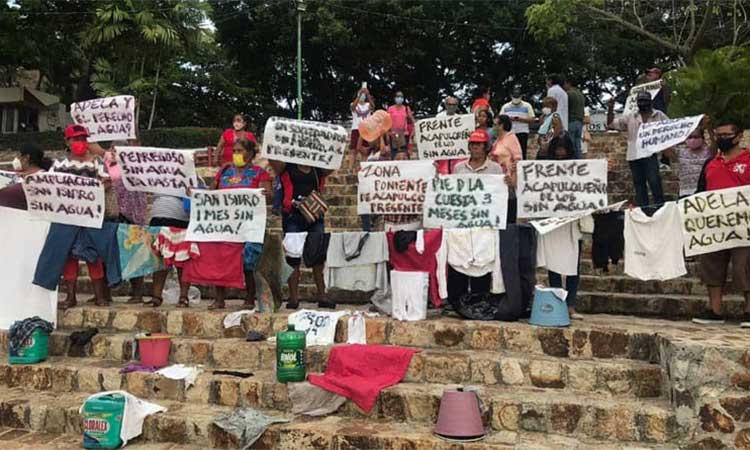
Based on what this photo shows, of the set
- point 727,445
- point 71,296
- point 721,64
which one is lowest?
point 727,445

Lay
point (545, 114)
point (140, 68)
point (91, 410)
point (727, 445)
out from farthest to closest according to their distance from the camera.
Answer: point (140, 68) → point (545, 114) → point (91, 410) → point (727, 445)

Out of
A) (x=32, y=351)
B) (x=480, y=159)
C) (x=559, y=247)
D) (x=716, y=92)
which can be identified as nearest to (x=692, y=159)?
(x=559, y=247)

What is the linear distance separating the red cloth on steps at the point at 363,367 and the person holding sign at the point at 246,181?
1630 millimetres

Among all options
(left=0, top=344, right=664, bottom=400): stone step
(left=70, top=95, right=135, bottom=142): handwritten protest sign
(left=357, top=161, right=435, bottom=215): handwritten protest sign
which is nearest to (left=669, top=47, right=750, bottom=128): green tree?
(left=357, top=161, right=435, bottom=215): handwritten protest sign

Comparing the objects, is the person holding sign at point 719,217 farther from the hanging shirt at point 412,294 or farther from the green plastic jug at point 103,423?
the green plastic jug at point 103,423

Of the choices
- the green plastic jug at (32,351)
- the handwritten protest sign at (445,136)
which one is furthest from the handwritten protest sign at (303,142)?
the green plastic jug at (32,351)

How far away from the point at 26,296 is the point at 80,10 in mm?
20249

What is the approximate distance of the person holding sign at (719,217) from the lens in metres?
5.69

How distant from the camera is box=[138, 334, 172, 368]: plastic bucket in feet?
19.8

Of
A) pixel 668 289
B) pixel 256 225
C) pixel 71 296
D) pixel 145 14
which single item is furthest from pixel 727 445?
pixel 145 14

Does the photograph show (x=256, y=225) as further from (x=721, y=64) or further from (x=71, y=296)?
(x=721, y=64)

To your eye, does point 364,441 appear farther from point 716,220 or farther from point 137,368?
point 716,220

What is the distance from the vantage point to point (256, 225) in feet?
21.8

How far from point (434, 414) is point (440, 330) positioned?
0.98 m
